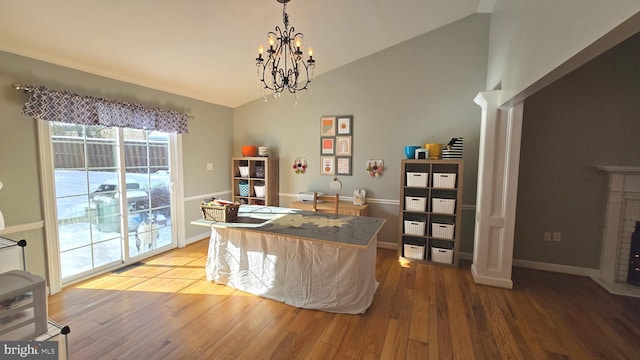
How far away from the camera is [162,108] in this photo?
355cm

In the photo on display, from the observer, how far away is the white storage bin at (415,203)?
11.2 ft

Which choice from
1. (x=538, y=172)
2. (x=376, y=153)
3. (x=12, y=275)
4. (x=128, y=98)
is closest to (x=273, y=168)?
(x=376, y=153)

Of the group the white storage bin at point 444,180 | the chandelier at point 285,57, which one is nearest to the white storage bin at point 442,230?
the white storage bin at point 444,180

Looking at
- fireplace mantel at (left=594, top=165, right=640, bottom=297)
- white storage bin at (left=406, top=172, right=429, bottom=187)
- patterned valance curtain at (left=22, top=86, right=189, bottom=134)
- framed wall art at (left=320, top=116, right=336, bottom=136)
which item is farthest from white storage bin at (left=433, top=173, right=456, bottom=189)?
patterned valance curtain at (left=22, top=86, right=189, bottom=134)

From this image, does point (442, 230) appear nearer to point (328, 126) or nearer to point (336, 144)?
point (336, 144)

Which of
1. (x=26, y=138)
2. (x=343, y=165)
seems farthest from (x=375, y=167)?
(x=26, y=138)

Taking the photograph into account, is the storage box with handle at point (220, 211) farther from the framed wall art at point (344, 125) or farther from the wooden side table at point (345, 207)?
the framed wall art at point (344, 125)

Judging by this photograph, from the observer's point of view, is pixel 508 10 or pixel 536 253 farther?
pixel 536 253

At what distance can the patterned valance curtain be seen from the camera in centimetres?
238

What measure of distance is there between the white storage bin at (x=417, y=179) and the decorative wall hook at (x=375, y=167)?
52 cm

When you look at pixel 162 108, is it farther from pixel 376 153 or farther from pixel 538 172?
pixel 538 172

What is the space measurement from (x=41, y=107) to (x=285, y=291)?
9.15ft

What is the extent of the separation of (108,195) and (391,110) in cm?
380

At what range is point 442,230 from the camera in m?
3.36
